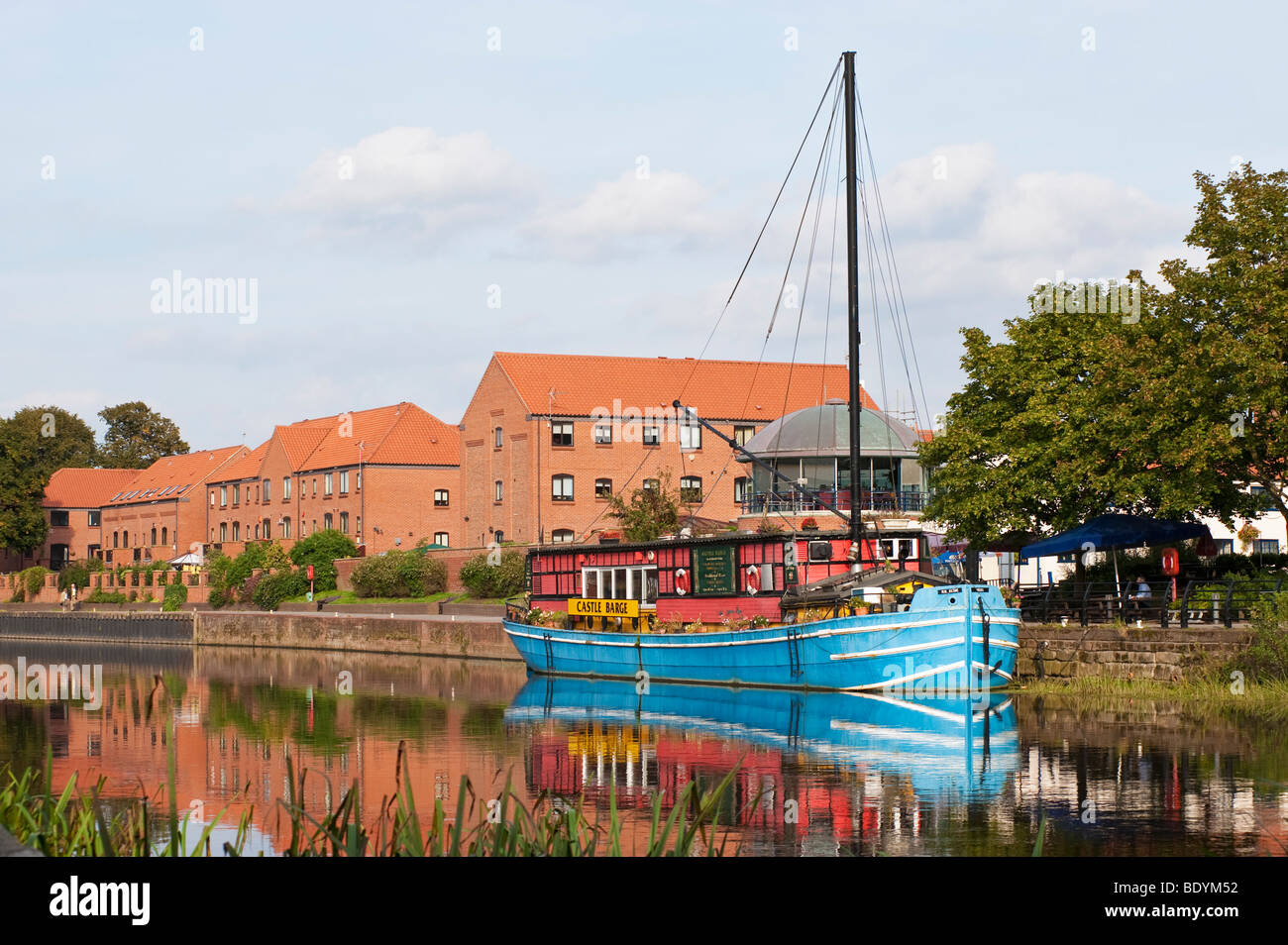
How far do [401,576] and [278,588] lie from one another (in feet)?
26.9

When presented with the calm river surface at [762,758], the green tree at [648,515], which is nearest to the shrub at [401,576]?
the green tree at [648,515]

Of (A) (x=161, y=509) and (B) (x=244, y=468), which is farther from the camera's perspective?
(A) (x=161, y=509)

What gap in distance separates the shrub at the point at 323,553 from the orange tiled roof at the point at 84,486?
4698 centimetres

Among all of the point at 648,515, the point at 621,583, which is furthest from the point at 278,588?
the point at 621,583

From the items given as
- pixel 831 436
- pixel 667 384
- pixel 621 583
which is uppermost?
pixel 667 384

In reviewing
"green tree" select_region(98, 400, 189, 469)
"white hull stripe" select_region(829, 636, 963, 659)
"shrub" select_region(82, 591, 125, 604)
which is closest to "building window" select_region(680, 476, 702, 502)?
"shrub" select_region(82, 591, 125, 604)

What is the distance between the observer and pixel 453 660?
53688mm

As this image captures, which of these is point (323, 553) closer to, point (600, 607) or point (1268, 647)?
point (600, 607)

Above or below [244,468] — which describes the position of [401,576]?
below

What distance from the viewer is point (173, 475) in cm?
11219

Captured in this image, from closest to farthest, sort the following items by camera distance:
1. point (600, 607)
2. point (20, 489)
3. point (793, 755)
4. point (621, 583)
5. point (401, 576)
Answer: point (793, 755)
point (600, 607)
point (621, 583)
point (401, 576)
point (20, 489)
